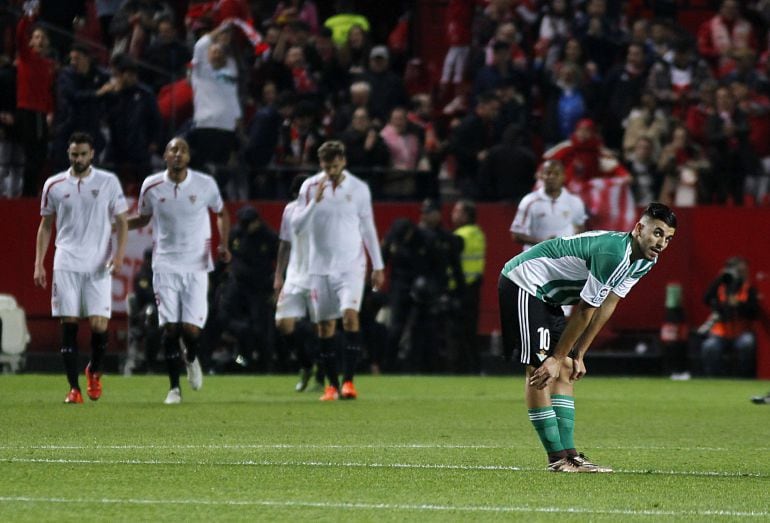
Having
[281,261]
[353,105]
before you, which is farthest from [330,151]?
[353,105]

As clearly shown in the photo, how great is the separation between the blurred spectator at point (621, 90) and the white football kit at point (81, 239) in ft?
30.7

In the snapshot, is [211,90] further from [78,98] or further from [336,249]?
[336,249]

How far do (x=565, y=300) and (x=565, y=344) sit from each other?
0.58m

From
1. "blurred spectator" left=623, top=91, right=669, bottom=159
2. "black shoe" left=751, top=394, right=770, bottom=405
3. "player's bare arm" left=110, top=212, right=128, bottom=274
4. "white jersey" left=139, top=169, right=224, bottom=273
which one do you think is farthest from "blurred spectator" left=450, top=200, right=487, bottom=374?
"player's bare arm" left=110, top=212, right=128, bottom=274

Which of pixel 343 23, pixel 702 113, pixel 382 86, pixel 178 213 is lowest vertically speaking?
pixel 178 213

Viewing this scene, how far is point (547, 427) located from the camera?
9922mm

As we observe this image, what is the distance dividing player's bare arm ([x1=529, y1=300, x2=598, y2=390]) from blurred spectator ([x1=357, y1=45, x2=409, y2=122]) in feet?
46.9

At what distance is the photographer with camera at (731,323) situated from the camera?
72.8 ft

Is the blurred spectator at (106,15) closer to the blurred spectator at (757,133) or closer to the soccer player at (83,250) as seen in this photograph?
the blurred spectator at (757,133)

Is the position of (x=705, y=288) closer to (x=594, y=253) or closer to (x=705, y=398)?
(x=705, y=398)

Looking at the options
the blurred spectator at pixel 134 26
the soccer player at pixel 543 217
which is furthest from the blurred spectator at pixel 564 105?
the blurred spectator at pixel 134 26

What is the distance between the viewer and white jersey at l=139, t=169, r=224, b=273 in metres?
16.5

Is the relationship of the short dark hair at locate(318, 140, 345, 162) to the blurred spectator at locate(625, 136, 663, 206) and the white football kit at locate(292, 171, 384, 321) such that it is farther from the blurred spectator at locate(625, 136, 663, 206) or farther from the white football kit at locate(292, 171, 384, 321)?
the blurred spectator at locate(625, 136, 663, 206)

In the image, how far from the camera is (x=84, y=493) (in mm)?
8586
